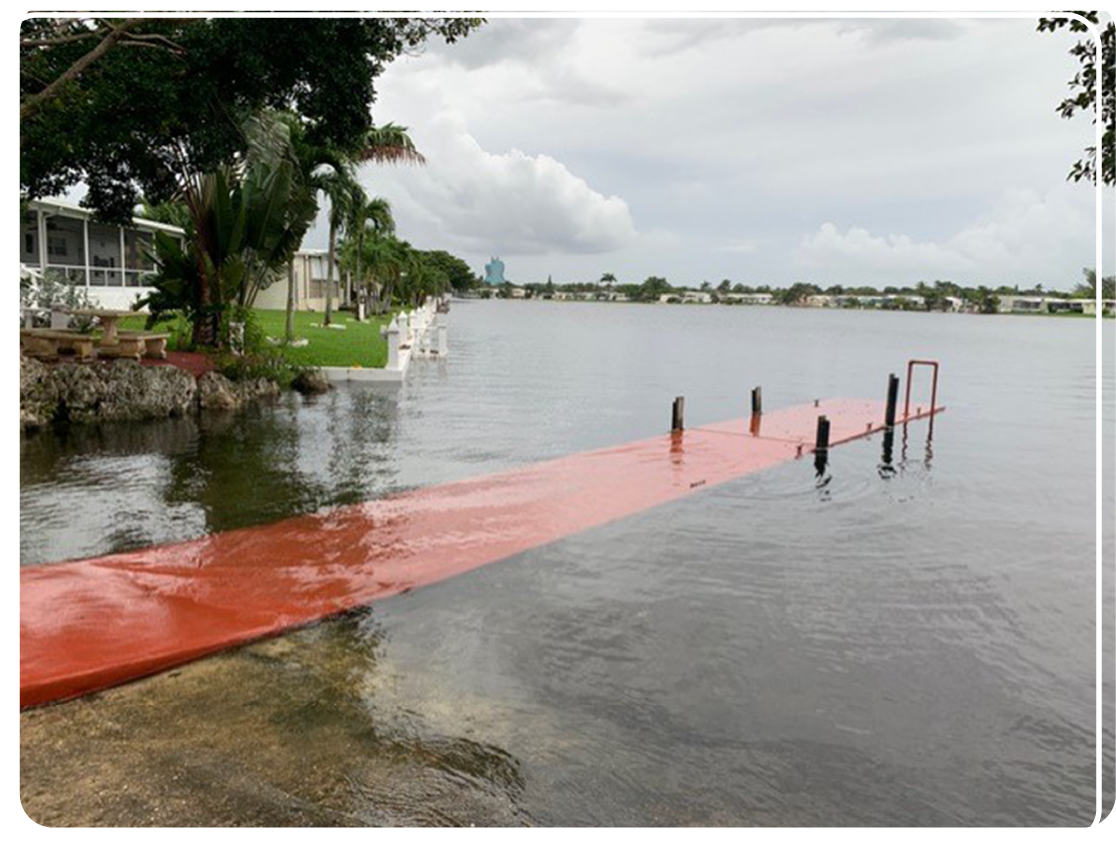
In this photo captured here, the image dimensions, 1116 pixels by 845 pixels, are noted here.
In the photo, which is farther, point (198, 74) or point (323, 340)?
point (323, 340)

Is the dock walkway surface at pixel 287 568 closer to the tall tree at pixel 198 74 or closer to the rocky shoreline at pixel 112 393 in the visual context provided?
the tall tree at pixel 198 74

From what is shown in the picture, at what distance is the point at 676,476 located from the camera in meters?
13.7

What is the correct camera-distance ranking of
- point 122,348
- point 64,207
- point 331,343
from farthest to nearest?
point 331,343, point 64,207, point 122,348

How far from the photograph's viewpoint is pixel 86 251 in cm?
2591

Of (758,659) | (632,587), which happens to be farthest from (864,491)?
(758,659)

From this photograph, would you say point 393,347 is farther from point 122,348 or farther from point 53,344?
point 53,344

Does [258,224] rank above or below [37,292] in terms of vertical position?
above

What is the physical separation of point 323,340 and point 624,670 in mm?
27344

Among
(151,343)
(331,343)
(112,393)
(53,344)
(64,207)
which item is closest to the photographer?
(112,393)

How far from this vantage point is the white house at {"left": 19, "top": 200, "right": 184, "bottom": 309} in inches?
906

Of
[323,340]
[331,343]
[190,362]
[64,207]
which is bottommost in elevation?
[190,362]

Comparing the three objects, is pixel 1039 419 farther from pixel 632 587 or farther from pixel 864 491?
pixel 632 587

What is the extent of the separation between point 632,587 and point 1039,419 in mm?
21432

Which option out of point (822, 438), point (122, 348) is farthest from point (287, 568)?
Result: point (122, 348)
